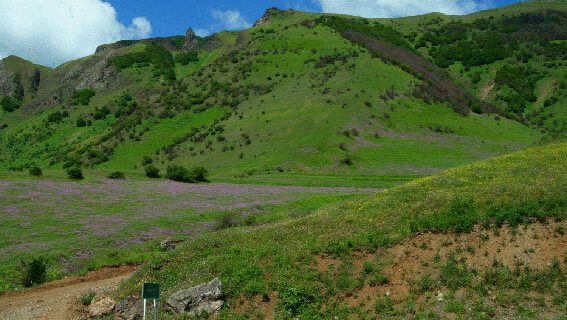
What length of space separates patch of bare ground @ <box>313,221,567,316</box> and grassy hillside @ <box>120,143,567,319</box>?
38 mm

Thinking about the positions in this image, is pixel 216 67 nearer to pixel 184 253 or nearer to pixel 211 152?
pixel 211 152

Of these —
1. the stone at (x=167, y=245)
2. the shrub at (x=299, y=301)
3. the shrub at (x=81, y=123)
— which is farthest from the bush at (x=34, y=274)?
the shrub at (x=81, y=123)

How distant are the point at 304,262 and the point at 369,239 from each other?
300 centimetres

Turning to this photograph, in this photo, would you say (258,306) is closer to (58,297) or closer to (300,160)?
(58,297)

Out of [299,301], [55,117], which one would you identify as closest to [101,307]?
[299,301]

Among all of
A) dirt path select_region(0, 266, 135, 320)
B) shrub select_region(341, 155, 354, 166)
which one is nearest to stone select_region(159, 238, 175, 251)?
dirt path select_region(0, 266, 135, 320)

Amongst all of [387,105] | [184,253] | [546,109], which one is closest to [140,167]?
[387,105]

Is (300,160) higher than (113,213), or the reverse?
(300,160)

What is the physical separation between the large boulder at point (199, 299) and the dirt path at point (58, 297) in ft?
13.1

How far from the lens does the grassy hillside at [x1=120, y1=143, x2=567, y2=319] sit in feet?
55.9

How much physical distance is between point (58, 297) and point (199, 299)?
7.20 metres

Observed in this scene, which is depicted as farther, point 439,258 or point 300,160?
point 300,160

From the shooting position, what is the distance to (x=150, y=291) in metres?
→ 15.9

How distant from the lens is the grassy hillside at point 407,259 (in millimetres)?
17031
